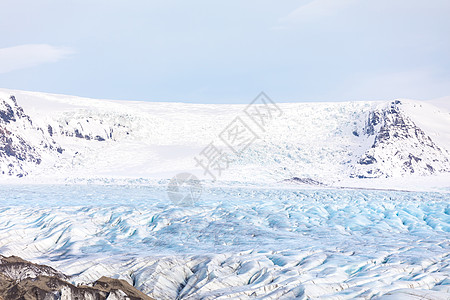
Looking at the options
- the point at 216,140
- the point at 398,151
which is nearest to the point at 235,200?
the point at 216,140

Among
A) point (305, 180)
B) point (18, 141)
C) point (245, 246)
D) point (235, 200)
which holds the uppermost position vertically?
point (18, 141)

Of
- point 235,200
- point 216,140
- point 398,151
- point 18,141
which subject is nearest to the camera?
point 235,200

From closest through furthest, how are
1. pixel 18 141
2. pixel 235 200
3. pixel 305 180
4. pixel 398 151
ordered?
pixel 235 200 < pixel 305 180 < pixel 18 141 < pixel 398 151

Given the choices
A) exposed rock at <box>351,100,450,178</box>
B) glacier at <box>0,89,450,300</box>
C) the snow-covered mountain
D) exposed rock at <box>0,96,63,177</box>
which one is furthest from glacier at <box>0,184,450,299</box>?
exposed rock at <box>351,100,450,178</box>

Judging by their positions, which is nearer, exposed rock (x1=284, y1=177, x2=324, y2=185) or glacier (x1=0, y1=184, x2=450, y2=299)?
glacier (x1=0, y1=184, x2=450, y2=299)

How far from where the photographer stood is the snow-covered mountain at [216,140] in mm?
28875

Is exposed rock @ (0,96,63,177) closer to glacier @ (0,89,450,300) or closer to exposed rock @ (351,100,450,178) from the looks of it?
glacier @ (0,89,450,300)

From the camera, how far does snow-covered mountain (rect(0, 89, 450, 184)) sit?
28875 mm

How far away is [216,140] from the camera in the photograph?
111ft

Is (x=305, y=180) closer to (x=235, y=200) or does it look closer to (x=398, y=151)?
(x=398, y=151)

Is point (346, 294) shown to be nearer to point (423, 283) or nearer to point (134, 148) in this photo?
point (423, 283)

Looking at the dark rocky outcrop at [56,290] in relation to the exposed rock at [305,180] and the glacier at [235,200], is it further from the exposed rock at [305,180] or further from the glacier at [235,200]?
the exposed rock at [305,180]

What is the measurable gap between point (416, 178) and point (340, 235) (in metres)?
18.7

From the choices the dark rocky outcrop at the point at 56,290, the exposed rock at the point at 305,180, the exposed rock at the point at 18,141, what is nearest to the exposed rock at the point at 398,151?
the exposed rock at the point at 305,180
